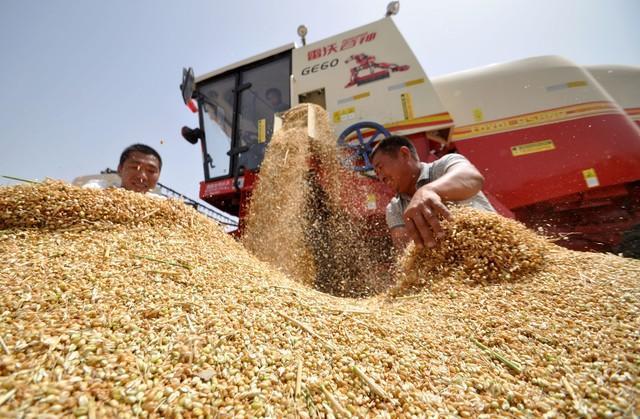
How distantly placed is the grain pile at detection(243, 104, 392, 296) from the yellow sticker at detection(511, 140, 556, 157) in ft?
6.12

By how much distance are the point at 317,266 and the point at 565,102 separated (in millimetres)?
3587

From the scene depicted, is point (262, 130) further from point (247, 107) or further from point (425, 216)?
point (425, 216)

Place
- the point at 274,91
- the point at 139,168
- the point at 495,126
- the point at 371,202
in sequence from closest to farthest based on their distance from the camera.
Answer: the point at 139,168 < the point at 371,202 < the point at 495,126 < the point at 274,91

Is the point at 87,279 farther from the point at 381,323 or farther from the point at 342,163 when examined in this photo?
the point at 342,163

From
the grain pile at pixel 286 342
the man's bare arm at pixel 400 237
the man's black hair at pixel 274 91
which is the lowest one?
the grain pile at pixel 286 342

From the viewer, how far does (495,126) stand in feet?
12.3

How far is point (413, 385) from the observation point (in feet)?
3.34

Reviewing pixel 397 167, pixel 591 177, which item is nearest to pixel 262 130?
pixel 397 167

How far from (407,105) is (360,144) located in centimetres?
80

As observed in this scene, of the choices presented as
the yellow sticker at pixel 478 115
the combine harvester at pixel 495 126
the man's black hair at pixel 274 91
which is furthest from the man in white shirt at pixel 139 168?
the yellow sticker at pixel 478 115

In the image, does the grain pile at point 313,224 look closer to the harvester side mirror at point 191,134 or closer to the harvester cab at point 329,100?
the harvester cab at point 329,100

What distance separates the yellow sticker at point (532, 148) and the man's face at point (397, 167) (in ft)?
4.95

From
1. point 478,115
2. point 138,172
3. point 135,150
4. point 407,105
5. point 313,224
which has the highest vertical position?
point 407,105

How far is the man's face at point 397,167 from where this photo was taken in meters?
3.03
